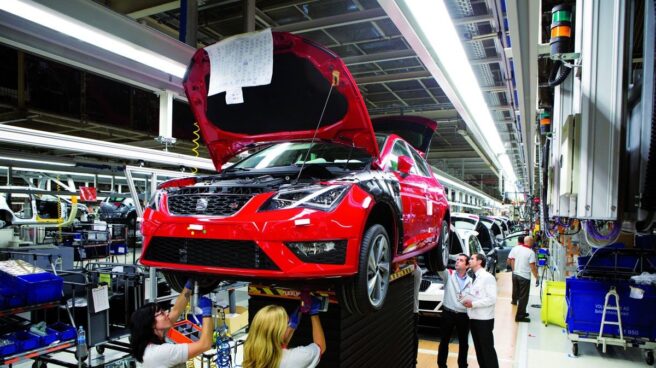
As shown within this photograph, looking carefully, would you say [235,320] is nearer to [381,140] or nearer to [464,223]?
[381,140]

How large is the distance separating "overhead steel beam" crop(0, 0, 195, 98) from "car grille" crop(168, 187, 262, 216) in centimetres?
101

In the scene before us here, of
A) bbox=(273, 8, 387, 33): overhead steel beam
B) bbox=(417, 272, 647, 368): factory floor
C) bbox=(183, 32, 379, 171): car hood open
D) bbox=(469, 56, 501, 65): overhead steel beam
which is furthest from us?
bbox=(417, 272, 647, 368): factory floor

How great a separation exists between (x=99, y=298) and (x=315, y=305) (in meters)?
2.92

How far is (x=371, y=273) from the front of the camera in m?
2.70

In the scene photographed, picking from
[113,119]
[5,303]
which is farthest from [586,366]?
[113,119]

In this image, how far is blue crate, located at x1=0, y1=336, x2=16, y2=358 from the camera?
380cm

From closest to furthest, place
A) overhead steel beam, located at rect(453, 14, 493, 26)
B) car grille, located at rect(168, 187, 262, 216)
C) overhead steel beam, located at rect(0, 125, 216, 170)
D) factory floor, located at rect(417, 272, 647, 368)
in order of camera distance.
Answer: car grille, located at rect(168, 187, 262, 216), overhead steel beam, located at rect(0, 125, 216, 170), overhead steel beam, located at rect(453, 14, 493, 26), factory floor, located at rect(417, 272, 647, 368)

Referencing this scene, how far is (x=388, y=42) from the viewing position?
20.1 feet

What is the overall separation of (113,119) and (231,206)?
7455 mm

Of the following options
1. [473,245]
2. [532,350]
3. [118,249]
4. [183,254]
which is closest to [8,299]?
[183,254]

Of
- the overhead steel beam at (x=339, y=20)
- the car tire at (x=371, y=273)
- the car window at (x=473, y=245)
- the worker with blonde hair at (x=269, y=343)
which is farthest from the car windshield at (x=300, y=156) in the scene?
the car window at (x=473, y=245)

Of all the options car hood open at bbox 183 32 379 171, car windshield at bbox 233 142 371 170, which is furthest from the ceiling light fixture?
car windshield at bbox 233 142 371 170

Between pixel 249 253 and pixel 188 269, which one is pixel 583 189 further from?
pixel 188 269

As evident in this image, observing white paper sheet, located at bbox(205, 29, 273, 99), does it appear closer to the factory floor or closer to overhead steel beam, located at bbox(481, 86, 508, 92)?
the factory floor
